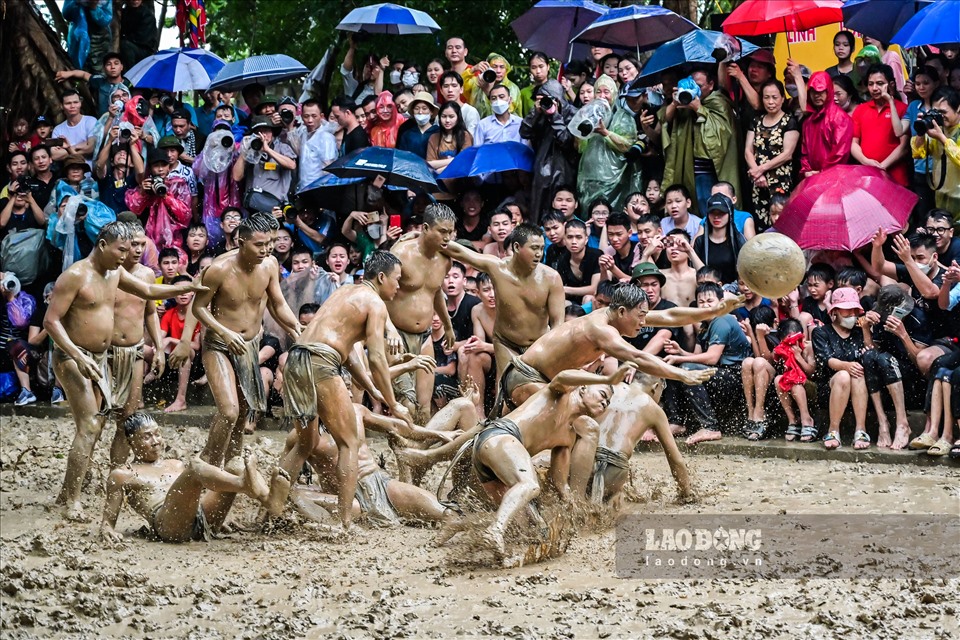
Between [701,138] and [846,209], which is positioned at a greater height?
[701,138]

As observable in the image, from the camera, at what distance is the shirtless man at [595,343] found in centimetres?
770

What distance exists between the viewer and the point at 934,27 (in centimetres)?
963

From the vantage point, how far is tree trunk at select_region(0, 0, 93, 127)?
49.6ft

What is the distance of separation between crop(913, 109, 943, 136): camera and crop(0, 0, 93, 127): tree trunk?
9.27 meters

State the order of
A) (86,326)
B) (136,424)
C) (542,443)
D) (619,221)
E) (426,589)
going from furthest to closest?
(619,221), (86,326), (136,424), (542,443), (426,589)

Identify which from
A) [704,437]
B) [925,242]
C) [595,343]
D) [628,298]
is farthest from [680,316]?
[925,242]

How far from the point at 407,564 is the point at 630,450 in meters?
1.63

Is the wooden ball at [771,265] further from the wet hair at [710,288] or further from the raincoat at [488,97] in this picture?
the raincoat at [488,97]

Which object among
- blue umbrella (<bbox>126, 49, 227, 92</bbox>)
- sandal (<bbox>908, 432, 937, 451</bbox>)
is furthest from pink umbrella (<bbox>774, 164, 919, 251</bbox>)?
blue umbrella (<bbox>126, 49, 227, 92</bbox>)

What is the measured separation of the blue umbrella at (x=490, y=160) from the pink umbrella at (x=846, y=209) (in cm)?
229

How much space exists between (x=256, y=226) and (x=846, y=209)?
13.3ft

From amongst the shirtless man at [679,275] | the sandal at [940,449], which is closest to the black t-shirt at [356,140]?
the shirtless man at [679,275]

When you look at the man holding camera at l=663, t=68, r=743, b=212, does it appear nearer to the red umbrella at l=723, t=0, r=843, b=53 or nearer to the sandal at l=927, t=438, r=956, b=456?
the red umbrella at l=723, t=0, r=843, b=53

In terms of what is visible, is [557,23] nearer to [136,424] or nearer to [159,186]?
[159,186]
